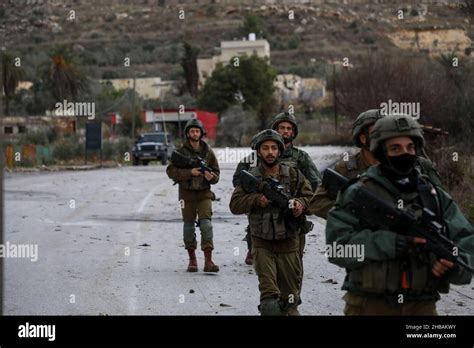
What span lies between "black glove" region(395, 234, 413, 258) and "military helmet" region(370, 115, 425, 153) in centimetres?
58

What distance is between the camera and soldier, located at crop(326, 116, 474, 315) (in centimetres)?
509

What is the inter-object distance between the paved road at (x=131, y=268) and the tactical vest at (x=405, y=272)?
370 cm

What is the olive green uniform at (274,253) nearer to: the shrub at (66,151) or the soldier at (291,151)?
the soldier at (291,151)

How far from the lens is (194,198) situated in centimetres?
1156

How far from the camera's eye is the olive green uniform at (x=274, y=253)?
302 inches

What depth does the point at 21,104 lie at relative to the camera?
92750 millimetres

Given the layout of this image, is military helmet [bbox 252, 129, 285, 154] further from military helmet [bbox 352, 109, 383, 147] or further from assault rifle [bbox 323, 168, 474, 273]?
assault rifle [bbox 323, 168, 474, 273]

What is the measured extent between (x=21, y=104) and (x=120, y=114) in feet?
57.2

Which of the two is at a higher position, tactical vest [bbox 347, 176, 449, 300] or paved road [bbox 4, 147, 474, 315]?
tactical vest [bbox 347, 176, 449, 300]

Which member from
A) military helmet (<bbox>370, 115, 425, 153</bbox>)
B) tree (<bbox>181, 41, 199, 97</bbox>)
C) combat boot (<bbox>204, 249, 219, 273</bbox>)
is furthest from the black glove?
tree (<bbox>181, 41, 199, 97</bbox>)

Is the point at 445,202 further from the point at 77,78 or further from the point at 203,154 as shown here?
the point at 77,78

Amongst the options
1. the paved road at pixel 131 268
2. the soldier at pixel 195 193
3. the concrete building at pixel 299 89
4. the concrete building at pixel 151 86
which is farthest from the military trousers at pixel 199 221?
the concrete building at pixel 151 86

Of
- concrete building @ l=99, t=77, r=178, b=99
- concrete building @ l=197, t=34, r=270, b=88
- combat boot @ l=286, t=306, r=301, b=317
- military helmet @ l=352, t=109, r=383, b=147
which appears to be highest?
concrete building @ l=197, t=34, r=270, b=88
